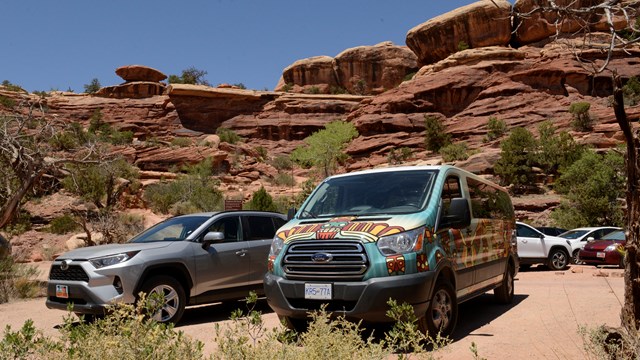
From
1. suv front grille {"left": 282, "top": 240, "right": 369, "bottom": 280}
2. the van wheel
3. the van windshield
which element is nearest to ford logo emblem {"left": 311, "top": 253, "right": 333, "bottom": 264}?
suv front grille {"left": 282, "top": 240, "right": 369, "bottom": 280}

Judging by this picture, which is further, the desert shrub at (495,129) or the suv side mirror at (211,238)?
the desert shrub at (495,129)

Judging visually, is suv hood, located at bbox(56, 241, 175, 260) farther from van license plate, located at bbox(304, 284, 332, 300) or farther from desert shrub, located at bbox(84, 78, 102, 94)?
desert shrub, located at bbox(84, 78, 102, 94)

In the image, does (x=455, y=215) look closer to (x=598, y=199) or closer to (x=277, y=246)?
(x=277, y=246)

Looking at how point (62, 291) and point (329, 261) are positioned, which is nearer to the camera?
point (329, 261)

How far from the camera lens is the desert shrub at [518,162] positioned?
123 ft

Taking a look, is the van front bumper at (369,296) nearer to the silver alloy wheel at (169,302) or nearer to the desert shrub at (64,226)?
the silver alloy wheel at (169,302)

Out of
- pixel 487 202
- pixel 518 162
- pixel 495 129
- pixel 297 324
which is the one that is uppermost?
pixel 495 129

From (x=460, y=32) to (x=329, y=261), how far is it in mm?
67283

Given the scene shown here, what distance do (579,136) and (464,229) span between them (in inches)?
1673

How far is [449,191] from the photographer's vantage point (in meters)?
6.97

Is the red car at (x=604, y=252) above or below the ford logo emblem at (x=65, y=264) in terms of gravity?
below

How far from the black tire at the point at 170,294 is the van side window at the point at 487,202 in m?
4.33

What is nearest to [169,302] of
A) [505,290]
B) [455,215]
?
[455,215]

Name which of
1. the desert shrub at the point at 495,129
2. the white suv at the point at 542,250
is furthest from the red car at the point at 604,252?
the desert shrub at the point at 495,129
